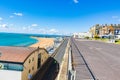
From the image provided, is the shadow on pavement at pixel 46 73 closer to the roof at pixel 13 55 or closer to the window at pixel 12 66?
the roof at pixel 13 55

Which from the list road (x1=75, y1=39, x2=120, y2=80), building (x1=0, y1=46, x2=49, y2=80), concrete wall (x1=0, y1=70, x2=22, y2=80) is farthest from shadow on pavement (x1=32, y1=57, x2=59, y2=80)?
road (x1=75, y1=39, x2=120, y2=80)

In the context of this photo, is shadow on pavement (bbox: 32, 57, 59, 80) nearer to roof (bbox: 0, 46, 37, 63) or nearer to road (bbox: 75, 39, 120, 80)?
roof (bbox: 0, 46, 37, 63)

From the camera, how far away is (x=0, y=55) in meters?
19.2

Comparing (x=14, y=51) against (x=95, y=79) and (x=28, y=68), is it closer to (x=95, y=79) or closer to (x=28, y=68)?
(x=28, y=68)

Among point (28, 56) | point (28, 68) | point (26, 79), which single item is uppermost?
point (28, 56)

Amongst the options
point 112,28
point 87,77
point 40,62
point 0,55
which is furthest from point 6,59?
point 112,28

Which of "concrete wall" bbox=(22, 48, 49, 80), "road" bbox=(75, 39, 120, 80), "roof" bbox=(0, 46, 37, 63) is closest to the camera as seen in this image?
"road" bbox=(75, 39, 120, 80)

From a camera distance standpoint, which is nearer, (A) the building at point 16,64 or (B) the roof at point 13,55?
(A) the building at point 16,64

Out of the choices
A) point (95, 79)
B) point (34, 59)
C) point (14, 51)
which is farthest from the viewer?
point (34, 59)

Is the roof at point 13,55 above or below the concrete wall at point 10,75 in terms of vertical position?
above

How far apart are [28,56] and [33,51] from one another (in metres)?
2.05

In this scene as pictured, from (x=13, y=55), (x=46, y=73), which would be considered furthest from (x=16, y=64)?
(x=46, y=73)

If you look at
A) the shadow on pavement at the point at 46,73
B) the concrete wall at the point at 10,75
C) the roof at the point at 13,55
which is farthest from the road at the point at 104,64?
the concrete wall at the point at 10,75

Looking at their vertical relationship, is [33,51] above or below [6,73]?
above
